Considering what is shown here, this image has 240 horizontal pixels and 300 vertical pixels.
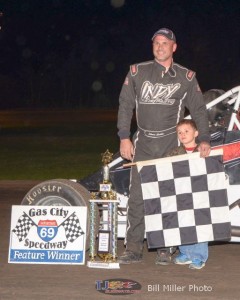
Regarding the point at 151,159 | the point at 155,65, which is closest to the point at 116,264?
the point at 151,159

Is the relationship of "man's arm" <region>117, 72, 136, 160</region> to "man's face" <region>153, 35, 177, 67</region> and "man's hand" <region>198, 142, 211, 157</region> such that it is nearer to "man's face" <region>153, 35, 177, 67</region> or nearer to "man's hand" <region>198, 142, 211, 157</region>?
"man's face" <region>153, 35, 177, 67</region>

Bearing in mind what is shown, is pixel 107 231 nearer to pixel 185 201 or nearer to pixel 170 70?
pixel 185 201

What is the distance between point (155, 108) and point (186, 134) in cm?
34

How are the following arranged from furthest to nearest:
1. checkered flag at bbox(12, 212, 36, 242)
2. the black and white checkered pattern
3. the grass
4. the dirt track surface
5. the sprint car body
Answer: the grass < checkered flag at bbox(12, 212, 36, 242) < the sprint car body < the black and white checkered pattern < the dirt track surface

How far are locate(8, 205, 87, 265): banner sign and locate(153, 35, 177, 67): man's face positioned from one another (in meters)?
1.44

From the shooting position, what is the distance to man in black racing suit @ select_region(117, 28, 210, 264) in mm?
6797

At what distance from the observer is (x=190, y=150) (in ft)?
22.5

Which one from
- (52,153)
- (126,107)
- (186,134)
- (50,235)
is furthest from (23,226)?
(52,153)

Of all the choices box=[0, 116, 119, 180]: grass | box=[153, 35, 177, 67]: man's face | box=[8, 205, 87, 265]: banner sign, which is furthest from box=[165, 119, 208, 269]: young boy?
box=[0, 116, 119, 180]: grass

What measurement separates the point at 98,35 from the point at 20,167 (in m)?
78.6

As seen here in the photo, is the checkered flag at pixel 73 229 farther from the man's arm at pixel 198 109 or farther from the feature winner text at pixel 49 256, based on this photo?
the man's arm at pixel 198 109

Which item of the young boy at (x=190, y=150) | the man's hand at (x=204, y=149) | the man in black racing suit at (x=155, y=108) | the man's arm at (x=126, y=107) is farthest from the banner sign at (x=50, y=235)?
the man's hand at (x=204, y=149)

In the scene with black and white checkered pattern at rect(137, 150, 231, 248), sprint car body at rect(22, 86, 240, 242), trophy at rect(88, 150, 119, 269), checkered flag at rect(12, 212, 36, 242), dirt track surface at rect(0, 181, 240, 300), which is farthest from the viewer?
checkered flag at rect(12, 212, 36, 242)

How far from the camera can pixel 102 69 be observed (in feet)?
331
